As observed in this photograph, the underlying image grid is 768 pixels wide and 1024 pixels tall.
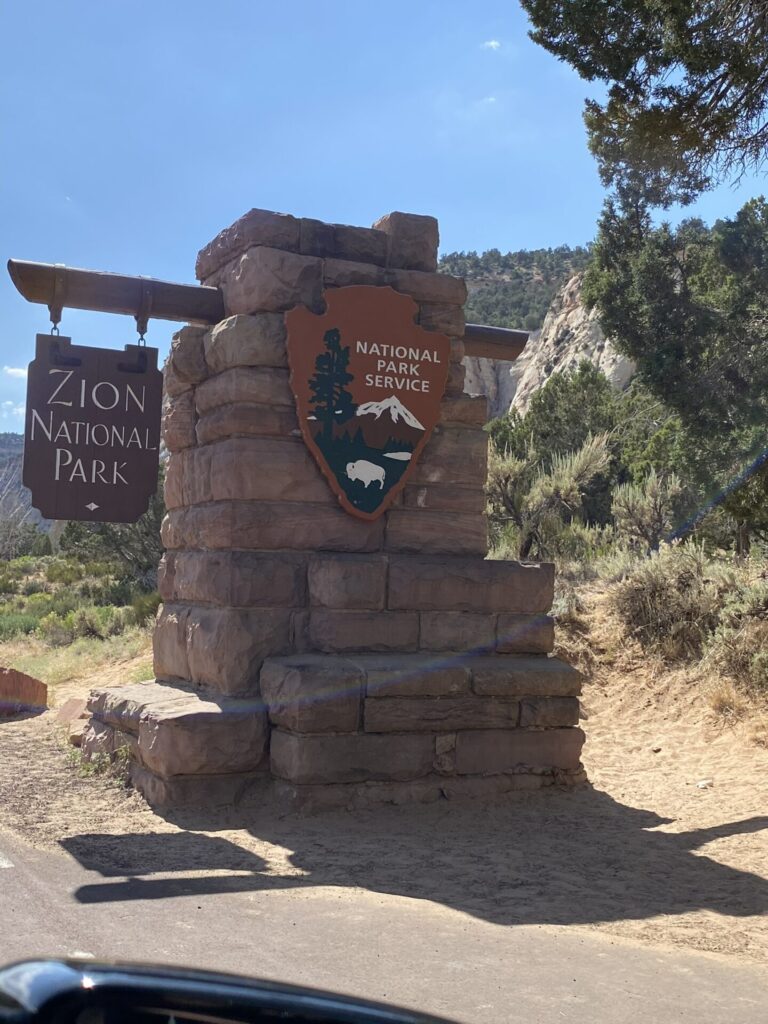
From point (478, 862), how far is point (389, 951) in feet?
5.20

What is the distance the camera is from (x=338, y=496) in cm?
689

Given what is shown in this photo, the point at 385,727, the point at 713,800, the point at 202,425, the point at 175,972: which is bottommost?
the point at 713,800

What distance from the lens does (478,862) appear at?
5.48 metres

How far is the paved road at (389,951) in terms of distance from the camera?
359cm

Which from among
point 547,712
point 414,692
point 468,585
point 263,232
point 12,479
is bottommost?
point 547,712

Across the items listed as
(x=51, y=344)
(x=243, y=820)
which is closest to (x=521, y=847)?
(x=243, y=820)

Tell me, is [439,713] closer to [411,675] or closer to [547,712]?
[411,675]

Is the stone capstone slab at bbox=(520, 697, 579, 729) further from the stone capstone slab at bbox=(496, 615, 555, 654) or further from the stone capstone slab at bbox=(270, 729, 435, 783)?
the stone capstone slab at bbox=(270, 729, 435, 783)

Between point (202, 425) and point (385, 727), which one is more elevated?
point (202, 425)

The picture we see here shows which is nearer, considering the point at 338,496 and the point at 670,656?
the point at 338,496

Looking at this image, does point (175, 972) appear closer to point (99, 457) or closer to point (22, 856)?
point (22, 856)

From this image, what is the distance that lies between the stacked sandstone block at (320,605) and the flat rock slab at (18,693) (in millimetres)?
3480

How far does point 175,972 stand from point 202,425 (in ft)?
19.5

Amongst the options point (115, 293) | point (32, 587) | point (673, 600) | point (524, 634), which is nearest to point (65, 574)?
point (32, 587)
